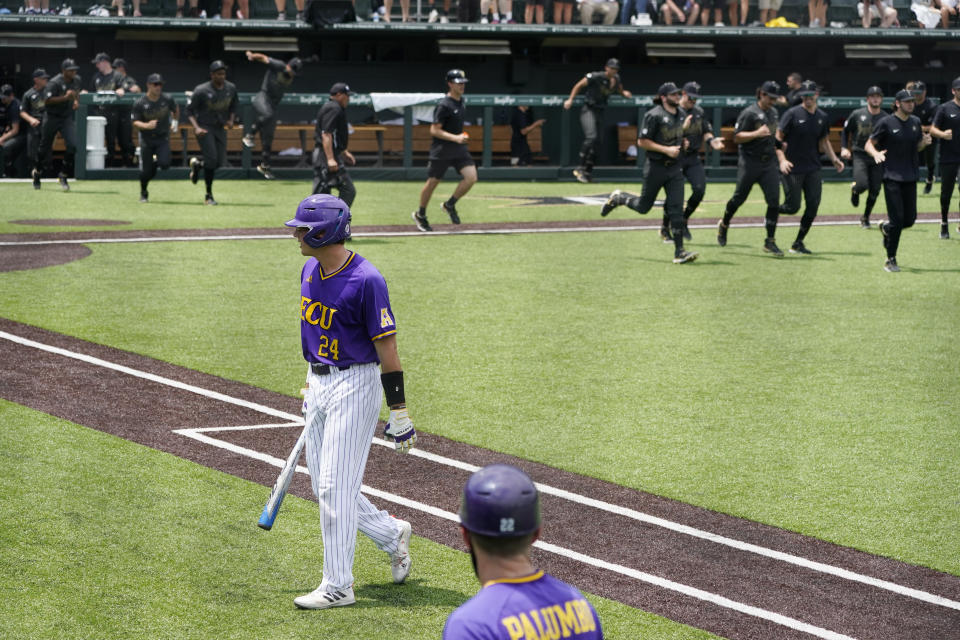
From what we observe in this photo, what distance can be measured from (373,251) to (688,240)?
4828 millimetres

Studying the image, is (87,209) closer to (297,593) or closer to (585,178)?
(585,178)

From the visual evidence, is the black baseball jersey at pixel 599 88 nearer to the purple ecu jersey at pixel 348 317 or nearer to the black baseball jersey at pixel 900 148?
the black baseball jersey at pixel 900 148

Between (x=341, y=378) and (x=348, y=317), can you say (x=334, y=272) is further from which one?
(x=341, y=378)

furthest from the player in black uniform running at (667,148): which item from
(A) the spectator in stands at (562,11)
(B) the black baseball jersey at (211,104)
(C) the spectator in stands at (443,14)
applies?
(A) the spectator in stands at (562,11)

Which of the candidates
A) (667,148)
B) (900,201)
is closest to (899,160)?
(900,201)

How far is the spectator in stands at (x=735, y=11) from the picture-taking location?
31.4 meters

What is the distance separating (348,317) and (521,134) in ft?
81.1

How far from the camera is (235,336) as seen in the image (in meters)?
11.7

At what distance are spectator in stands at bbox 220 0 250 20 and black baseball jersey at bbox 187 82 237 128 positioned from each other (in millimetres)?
8985

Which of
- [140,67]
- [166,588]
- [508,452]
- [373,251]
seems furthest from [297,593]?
[140,67]

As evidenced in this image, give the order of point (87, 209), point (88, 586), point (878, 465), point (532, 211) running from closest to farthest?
point (88, 586), point (878, 465), point (87, 209), point (532, 211)

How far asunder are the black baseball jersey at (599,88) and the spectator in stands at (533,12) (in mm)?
3576

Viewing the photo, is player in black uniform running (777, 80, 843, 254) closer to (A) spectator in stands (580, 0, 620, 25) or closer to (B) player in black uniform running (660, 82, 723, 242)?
(B) player in black uniform running (660, 82, 723, 242)

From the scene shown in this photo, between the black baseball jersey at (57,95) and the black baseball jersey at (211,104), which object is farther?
the black baseball jersey at (57,95)
